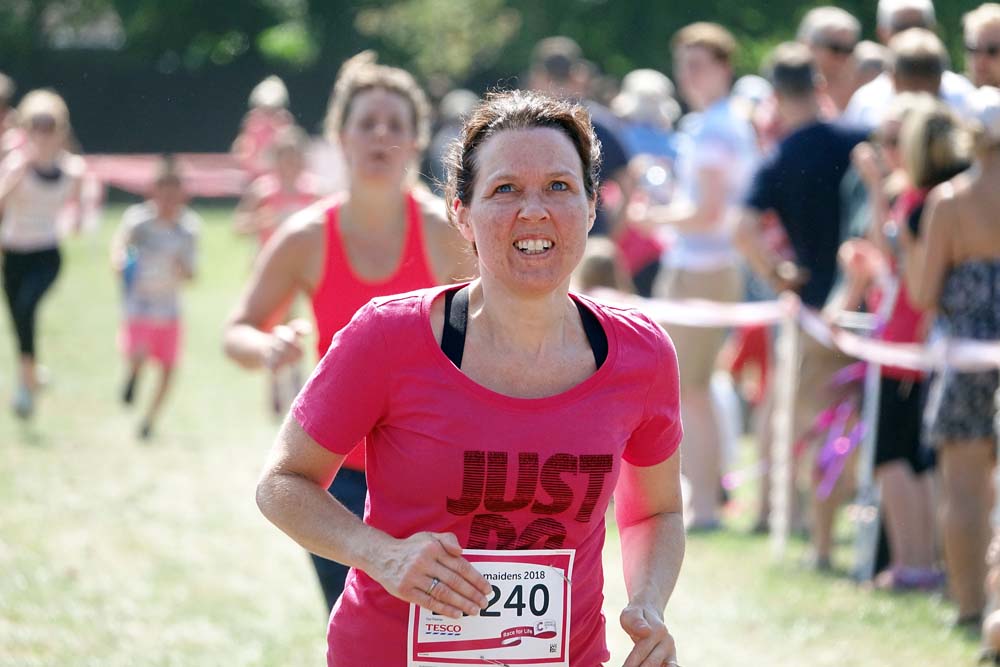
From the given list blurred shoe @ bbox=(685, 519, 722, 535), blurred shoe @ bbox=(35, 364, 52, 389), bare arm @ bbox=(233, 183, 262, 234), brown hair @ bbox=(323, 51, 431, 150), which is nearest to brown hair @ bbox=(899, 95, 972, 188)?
brown hair @ bbox=(323, 51, 431, 150)

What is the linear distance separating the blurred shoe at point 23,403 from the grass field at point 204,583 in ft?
0.39

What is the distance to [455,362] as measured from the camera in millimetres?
2992

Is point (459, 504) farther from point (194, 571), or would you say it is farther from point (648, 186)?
point (648, 186)

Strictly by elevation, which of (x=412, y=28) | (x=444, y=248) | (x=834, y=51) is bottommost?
(x=444, y=248)

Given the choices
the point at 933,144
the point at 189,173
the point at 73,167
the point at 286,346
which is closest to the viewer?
the point at 286,346

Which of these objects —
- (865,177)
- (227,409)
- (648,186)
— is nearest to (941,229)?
(865,177)

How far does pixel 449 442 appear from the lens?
291 cm

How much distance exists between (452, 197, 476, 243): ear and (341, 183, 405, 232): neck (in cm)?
161

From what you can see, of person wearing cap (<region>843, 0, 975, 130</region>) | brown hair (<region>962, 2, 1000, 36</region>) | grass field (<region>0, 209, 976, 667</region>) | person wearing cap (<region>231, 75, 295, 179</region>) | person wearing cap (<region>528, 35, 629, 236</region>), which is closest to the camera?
grass field (<region>0, 209, 976, 667</region>)

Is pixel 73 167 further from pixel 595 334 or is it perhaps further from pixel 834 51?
pixel 595 334

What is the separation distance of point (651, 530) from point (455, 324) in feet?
2.00

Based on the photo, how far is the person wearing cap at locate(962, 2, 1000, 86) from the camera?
6.48 metres

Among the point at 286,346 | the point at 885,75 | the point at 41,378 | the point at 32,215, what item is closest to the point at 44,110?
the point at 32,215

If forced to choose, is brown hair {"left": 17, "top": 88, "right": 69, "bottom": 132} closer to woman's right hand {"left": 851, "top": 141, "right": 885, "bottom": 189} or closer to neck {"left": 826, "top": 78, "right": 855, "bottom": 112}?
neck {"left": 826, "top": 78, "right": 855, "bottom": 112}
